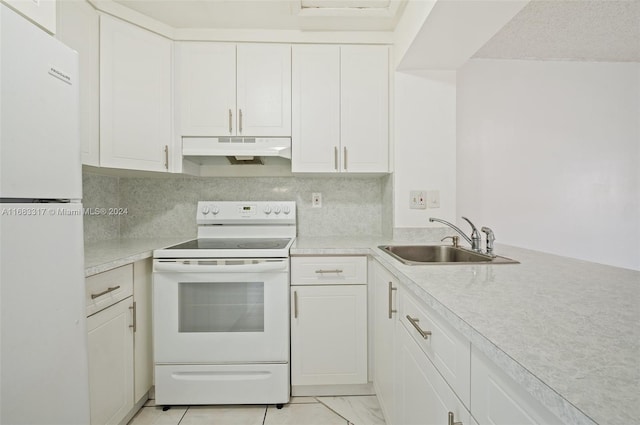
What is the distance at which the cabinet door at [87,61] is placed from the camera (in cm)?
143

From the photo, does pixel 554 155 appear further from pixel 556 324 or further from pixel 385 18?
pixel 556 324

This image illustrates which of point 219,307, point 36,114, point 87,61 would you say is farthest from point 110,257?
point 87,61

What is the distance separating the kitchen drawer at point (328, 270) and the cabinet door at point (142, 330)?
32.5 inches

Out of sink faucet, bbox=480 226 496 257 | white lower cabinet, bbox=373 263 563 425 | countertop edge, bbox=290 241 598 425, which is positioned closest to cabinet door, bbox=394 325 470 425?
white lower cabinet, bbox=373 263 563 425

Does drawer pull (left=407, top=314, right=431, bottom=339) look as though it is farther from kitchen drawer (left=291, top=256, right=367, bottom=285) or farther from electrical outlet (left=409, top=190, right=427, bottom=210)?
electrical outlet (left=409, top=190, right=427, bottom=210)

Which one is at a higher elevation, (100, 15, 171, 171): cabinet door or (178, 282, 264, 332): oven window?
(100, 15, 171, 171): cabinet door

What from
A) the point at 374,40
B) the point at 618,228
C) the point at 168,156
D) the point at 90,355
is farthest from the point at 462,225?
the point at 90,355

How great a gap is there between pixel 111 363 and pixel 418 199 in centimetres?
193

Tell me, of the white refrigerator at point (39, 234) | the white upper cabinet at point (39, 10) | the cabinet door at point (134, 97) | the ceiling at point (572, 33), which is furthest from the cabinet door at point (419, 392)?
the ceiling at point (572, 33)

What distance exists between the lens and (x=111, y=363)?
1326 mm

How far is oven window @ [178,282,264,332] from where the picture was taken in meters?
1.57

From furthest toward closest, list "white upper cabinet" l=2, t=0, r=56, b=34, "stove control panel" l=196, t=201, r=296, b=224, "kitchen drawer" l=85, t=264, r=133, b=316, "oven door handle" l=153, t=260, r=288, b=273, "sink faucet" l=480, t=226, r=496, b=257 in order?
"stove control panel" l=196, t=201, r=296, b=224
"oven door handle" l=153, t=260, r=288, b=273
"sink faucet" l=480, t=226, r=496, b=257
"kitchen drawer" l=85, t=264, r=133, b=316
"white upper cabinet" l=2, t=0, r=56, b=34

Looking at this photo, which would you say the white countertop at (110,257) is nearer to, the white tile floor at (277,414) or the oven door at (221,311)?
the oven door at (221,311)

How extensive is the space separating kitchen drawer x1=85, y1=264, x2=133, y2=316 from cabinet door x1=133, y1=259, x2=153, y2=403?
59mm
